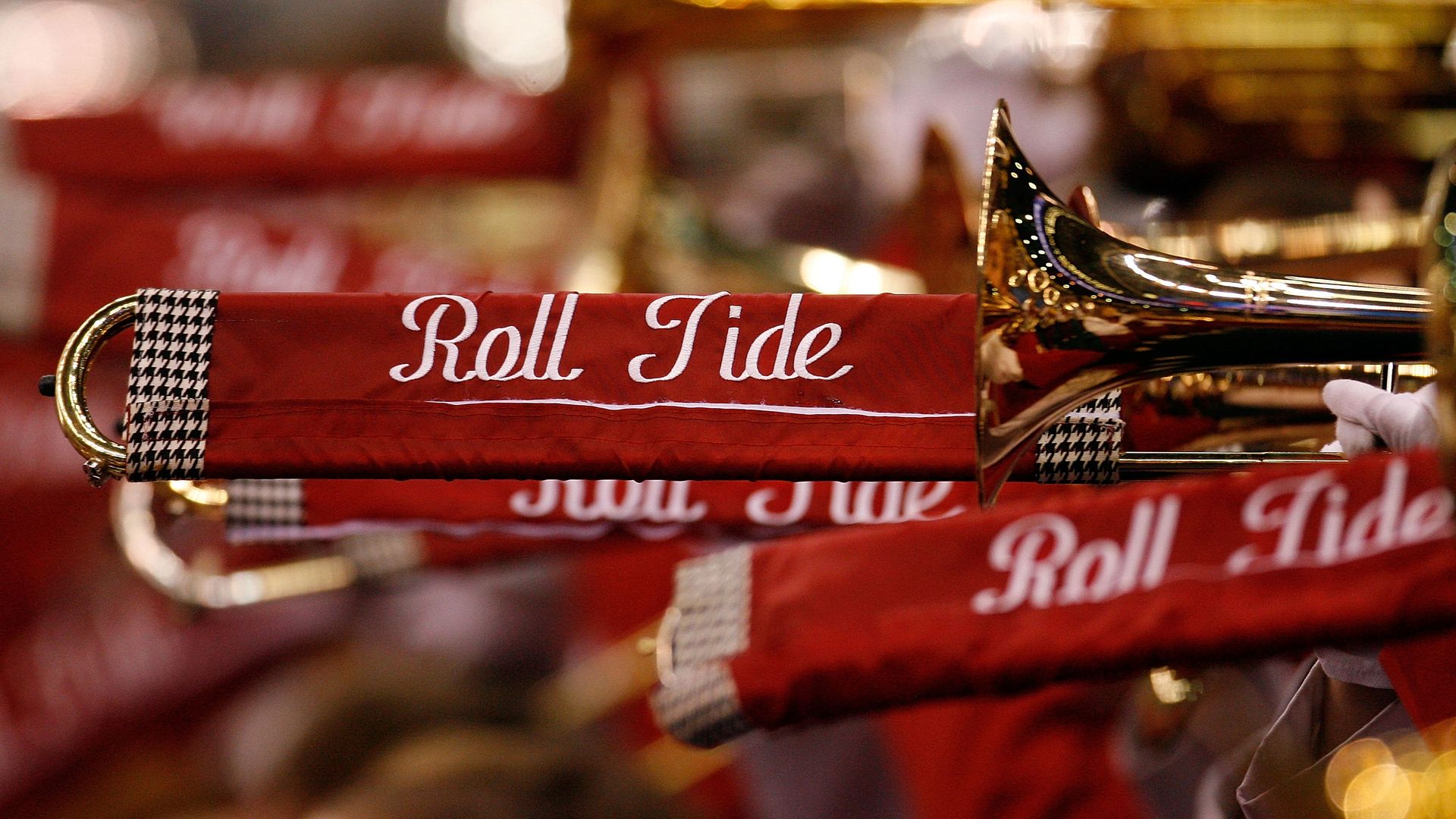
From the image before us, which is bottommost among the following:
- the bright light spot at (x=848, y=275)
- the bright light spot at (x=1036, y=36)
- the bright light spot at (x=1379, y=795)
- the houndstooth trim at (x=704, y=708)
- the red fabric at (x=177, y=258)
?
the bright light spot at (x=1379, y=795)

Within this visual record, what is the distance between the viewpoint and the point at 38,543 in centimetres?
246

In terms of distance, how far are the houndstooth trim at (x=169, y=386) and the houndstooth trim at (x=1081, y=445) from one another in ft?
2.13

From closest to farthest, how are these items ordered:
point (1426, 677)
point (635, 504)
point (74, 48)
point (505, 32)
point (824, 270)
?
point (1426, 677) → point (635, 504) → point (824, 270) → point (74, 48) → point (505, 32)

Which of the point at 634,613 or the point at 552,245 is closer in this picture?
the point at 634,613

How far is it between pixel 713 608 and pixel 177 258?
1.44 m

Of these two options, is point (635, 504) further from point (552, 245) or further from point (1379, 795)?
point (552, 245)

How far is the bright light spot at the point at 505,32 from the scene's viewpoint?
3.99 metres

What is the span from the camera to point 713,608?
93 centimetres

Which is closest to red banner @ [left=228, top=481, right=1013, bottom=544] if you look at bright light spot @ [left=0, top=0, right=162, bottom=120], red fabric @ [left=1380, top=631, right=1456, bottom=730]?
red fabric @ [left=1380, top=631, right=1456, bottom=730]

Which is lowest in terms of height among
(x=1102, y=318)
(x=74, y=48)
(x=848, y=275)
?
(x=1102, y=318)

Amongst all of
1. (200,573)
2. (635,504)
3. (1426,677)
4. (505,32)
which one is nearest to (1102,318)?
(1426,677)

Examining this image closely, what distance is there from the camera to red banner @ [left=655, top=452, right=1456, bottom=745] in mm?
707

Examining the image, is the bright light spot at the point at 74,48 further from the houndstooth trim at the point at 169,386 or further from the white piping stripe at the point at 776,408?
the white piping stripe at the point at 776,408

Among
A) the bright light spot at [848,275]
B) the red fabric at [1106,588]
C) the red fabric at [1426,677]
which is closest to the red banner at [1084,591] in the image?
the red fabric at [1106,588]
